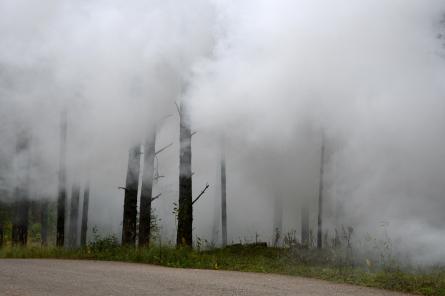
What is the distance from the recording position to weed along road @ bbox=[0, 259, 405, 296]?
20.2 feet

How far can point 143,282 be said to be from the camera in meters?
6.96

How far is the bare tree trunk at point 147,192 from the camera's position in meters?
13.0

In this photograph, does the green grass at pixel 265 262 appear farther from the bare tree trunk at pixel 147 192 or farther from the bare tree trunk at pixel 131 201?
the bare tree trunk at pixel 147 192

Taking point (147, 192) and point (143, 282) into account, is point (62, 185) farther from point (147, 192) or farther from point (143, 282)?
point (143, 282)

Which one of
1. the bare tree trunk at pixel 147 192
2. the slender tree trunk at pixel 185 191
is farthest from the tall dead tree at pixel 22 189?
the slender tree trunk at pixel 185 191

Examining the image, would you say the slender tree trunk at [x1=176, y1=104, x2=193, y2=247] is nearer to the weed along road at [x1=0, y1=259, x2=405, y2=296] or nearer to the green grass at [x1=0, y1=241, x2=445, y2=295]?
the green grass at [x1=0, y1=241, x2=445, y2=295]

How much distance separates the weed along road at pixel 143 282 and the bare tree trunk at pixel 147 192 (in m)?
4.14

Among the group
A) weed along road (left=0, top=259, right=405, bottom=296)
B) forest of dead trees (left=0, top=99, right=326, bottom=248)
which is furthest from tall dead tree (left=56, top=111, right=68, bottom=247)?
weed along road (left=0, top=259, right=405, bottom=296)

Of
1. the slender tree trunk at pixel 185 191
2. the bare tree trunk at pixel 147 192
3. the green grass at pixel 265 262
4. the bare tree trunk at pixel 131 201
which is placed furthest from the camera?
the bare tree trunk at pixel 147 192

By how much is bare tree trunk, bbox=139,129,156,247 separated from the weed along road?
414 cm

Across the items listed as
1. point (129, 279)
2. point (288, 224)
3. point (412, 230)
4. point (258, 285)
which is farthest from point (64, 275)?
point (288, 224)

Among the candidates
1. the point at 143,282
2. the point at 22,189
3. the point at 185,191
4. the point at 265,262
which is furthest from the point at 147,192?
the point at 143,282

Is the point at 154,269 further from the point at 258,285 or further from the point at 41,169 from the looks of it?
the point at 41,169

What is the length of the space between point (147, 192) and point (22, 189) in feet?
20.4
